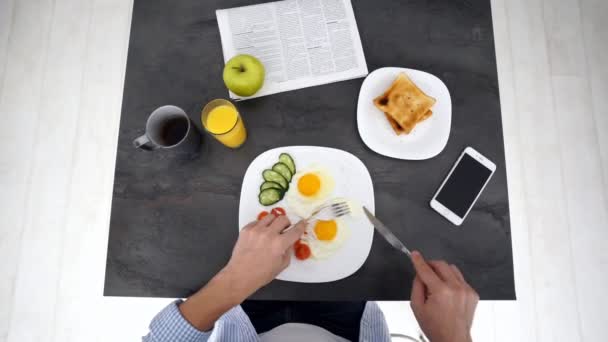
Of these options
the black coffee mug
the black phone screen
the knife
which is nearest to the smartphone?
the black phone screen

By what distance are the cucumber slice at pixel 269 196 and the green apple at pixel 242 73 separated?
11.2 inches

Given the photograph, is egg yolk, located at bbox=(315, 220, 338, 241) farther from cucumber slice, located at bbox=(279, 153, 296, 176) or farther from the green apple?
the green apple

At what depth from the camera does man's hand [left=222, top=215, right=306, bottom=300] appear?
911 mm

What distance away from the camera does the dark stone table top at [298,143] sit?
977 mm

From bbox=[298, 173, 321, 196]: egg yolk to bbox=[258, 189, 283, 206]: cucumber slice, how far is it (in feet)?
0.21

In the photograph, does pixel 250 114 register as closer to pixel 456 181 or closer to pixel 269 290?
pixel 269 290

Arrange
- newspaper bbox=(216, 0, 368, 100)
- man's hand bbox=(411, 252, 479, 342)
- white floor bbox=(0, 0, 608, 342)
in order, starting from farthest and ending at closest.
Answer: white floor bbox=(0, 0, 608, 342) → newspaper bbox=(216, 0, 368, 100) → man's hand bbox=(411, 252, 479, 342)

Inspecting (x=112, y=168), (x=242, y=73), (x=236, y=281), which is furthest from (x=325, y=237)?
(x=112, y=168)

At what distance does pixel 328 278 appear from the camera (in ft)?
3.15
